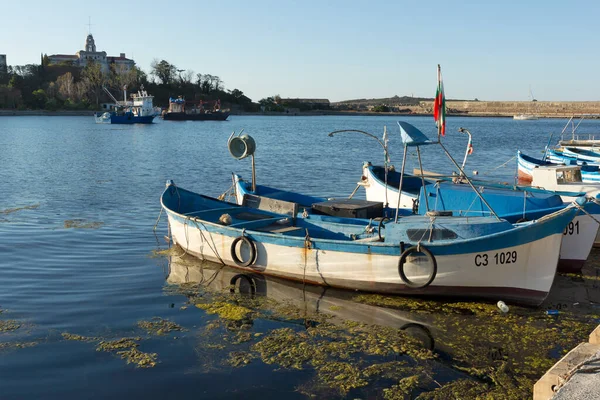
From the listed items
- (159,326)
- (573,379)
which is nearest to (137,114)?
(159,326)

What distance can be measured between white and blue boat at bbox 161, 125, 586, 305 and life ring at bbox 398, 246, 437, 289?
2 centimetres

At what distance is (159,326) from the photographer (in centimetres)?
1129

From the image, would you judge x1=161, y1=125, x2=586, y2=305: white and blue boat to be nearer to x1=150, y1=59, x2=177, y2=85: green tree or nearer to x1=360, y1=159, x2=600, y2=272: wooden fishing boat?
x1=360, y1=159, x2=600, y2=272: wooden fishing boat

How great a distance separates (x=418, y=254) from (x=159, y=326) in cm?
527

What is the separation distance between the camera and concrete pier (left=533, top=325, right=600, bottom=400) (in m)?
6.73

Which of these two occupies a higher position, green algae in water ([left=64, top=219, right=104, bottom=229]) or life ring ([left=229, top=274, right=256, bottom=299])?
green algae in water ([left=64, top=219, right=104, bottom=229])

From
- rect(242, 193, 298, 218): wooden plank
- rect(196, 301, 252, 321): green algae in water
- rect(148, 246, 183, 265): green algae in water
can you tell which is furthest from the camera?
rect(148, 246, 183, 265): green algae in water

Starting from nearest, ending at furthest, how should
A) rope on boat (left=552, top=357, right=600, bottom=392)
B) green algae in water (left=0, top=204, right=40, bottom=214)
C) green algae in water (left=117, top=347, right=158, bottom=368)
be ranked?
rope on boat (left=552, top=357, right=600, bottom=392)
green algae in water (left=117, top=347, right=158, bottom=368)
green algae in water (left=0, top=204, right=40, bottom=214)

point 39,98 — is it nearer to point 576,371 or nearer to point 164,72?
point 164,72

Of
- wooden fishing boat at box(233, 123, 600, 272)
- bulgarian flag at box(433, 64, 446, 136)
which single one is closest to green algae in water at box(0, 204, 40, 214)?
wooden fishing boat at box(233, 123, 600, 272)

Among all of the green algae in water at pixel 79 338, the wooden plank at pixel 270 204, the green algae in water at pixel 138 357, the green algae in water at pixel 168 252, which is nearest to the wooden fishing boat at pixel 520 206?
the wooden plank at pixel 270 204

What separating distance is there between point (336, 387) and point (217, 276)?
6.69m

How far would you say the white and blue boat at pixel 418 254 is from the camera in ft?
38.6

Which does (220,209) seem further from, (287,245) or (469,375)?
(469,375)
